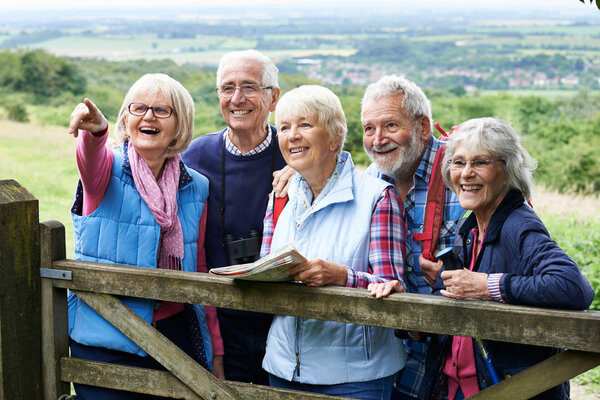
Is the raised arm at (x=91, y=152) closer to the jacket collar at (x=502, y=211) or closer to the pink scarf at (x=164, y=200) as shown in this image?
the pink scarf at (x=164, y=200)

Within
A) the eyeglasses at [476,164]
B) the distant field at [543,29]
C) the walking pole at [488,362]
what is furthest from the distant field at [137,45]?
the walking pole at [488,362]

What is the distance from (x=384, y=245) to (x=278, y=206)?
25.3 inches

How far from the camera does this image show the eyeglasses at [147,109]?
3322 millimetres

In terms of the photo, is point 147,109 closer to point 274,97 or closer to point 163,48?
point 274,97

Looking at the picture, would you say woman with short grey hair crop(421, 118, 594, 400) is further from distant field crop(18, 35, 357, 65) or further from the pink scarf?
distant field crop(18, 35, 357, 65)

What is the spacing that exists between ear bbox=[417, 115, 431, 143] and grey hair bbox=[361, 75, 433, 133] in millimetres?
14

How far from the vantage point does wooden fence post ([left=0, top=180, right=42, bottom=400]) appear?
3.26 meters

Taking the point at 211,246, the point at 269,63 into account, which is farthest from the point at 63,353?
the point at 269,63

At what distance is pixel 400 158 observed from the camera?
139 inches

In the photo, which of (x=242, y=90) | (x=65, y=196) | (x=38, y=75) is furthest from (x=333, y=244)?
(x=38, y=75)

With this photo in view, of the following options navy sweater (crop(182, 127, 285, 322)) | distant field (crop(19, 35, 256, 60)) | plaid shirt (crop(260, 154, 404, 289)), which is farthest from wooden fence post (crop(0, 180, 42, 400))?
distant field (crop(19, 35, 256, 60))

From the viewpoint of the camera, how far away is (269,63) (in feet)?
13.0

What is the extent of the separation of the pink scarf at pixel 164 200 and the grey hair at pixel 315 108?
600 mm

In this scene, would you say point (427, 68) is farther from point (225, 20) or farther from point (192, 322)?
point (192, 322)
